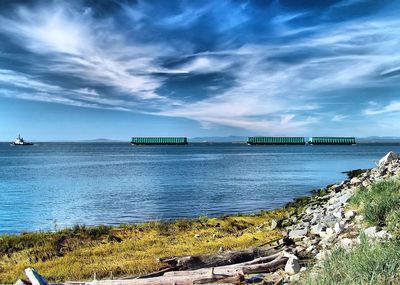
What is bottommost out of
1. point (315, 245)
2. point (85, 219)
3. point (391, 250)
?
point (85, 219)

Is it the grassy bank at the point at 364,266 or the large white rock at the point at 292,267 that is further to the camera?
the large white rock at the point at 292,267

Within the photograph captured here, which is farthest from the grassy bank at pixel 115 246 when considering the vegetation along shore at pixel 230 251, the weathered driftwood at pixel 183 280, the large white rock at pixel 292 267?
the large white rock at pixel 292 267

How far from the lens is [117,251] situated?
1595cm

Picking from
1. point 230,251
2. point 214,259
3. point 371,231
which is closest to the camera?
point 371,231

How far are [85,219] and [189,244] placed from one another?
42.1 ft

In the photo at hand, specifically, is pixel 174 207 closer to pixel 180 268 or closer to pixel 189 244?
pixel 189 244

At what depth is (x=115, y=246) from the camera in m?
16.7

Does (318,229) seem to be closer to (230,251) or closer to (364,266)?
(230,251)

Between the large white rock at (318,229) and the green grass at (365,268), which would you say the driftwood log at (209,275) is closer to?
the green grass at (365,268)

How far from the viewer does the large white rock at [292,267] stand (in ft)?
31.2

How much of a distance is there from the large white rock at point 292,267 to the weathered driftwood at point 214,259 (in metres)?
2.04

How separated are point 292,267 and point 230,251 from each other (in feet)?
9.59

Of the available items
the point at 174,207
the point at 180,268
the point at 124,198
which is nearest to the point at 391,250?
the point at 180,268

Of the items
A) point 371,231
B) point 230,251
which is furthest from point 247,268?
point 371,231
